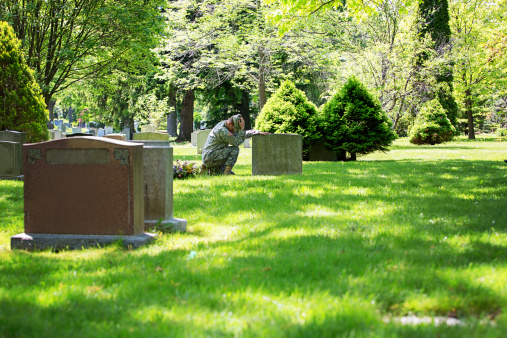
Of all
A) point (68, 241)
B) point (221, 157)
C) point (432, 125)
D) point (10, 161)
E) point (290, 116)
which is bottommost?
point (68, 241)

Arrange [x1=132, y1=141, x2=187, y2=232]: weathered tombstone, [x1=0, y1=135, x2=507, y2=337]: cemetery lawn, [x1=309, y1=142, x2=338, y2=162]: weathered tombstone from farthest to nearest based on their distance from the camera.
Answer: [x1=309, y1=142, x2=338, y2=162]: weathered tombstone, [x1=132, y1=141, x2=187, y2=232]: weathered tombstone, [x1=0, y1=135, x2=507, y2=337]: cemetery lawn

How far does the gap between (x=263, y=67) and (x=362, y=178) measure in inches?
695

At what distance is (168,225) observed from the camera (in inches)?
249

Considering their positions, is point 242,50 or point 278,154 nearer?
point 278,154

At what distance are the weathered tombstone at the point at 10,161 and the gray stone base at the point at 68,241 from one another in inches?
287

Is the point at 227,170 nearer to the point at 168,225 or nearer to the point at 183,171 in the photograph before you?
the point at 183,171

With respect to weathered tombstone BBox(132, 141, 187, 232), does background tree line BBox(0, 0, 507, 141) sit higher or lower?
higher

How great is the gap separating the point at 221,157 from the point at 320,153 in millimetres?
6404

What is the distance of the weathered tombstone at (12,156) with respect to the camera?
12.1 metres

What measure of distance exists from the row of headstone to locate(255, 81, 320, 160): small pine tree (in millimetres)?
10930

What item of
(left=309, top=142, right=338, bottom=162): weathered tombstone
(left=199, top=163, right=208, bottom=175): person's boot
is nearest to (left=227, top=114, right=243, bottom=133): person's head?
(left=199, top=163, right=208, bottom=175): person's boot

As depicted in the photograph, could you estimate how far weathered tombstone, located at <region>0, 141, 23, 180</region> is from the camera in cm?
1212

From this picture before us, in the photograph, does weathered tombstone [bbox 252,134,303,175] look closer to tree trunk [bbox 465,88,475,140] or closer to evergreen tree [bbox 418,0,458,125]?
evergreen tree [bbox 418,0,458,125]

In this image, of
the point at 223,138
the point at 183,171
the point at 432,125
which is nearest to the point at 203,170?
the point at 183,171
